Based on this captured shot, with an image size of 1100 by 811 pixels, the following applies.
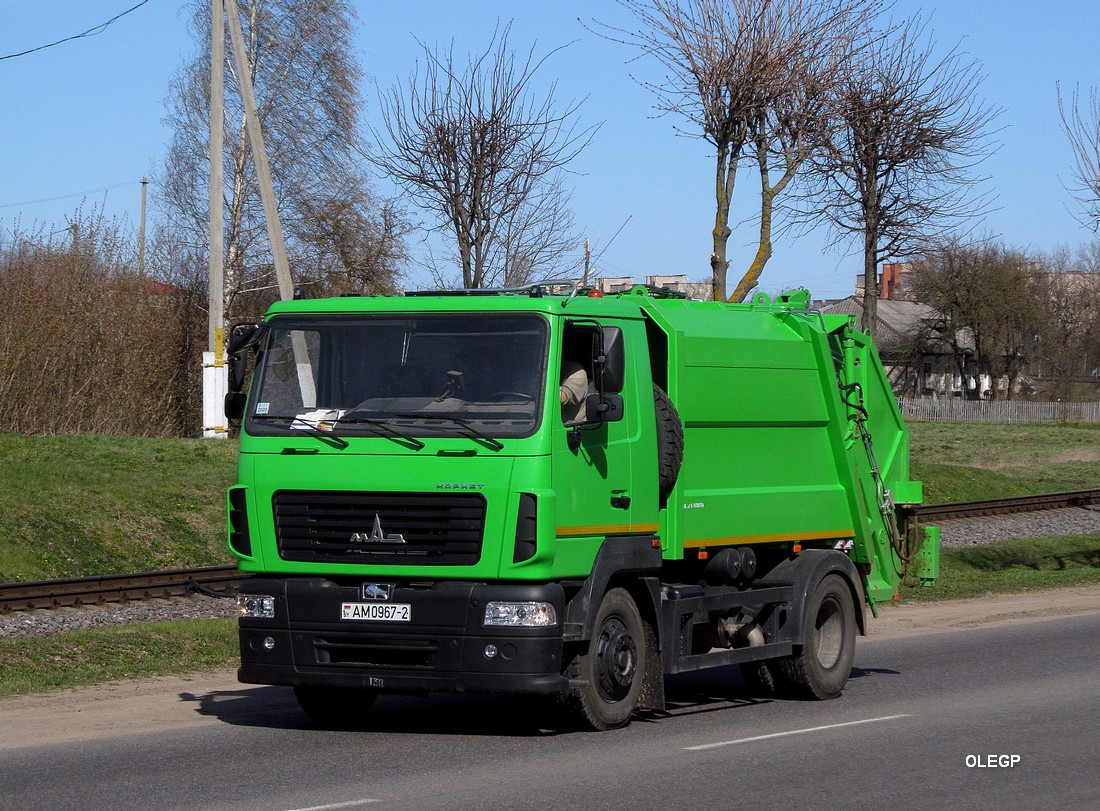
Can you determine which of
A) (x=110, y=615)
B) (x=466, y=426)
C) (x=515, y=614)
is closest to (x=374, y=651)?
(x=515, y=614)

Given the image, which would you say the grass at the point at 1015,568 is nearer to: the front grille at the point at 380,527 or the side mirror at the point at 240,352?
the front grille at the point at 380,527

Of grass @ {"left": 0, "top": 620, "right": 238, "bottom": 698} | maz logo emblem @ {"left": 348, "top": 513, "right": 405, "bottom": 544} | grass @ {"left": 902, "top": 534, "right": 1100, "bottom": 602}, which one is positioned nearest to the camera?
maz logo emblem @ {"left": 348, "top": 513, "right": 405, "bottom": 544}

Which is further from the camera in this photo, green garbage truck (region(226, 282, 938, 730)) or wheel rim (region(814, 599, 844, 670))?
wheel rim (region(814, 599, 844, 670))

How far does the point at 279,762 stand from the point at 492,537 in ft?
5.75

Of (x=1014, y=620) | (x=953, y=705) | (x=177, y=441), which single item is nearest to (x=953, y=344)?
(x=177, y=441)

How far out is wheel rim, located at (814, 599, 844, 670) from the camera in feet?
35.8

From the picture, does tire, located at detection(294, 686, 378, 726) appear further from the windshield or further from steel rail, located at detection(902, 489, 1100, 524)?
steel rail, located at detection(902, 489, 1100, 524)

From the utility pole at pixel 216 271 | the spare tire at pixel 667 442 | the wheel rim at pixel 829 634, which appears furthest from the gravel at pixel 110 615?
the utility pole at pixel 216 271

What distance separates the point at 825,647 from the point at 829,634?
12 centimetres

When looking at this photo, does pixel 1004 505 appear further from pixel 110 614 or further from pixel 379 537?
pixel 379 537

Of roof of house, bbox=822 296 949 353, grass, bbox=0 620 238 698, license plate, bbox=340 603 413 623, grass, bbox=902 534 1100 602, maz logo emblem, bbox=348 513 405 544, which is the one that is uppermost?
roof of house, bbox=822 296 949 353

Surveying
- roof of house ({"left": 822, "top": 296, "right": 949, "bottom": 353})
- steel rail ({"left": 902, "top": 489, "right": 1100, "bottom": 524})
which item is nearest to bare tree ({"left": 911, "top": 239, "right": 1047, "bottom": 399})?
roof of house ({"left": 822, "top": 296, "right": 949, "bottom": 353})

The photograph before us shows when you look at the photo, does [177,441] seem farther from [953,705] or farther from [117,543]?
[953,705]

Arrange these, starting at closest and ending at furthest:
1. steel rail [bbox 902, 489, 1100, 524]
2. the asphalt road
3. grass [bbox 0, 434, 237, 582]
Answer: the asphalt road → grass [bbox 0, 434, 237, 582] → steel rail [bbox 902, 489, 1100, 524]
